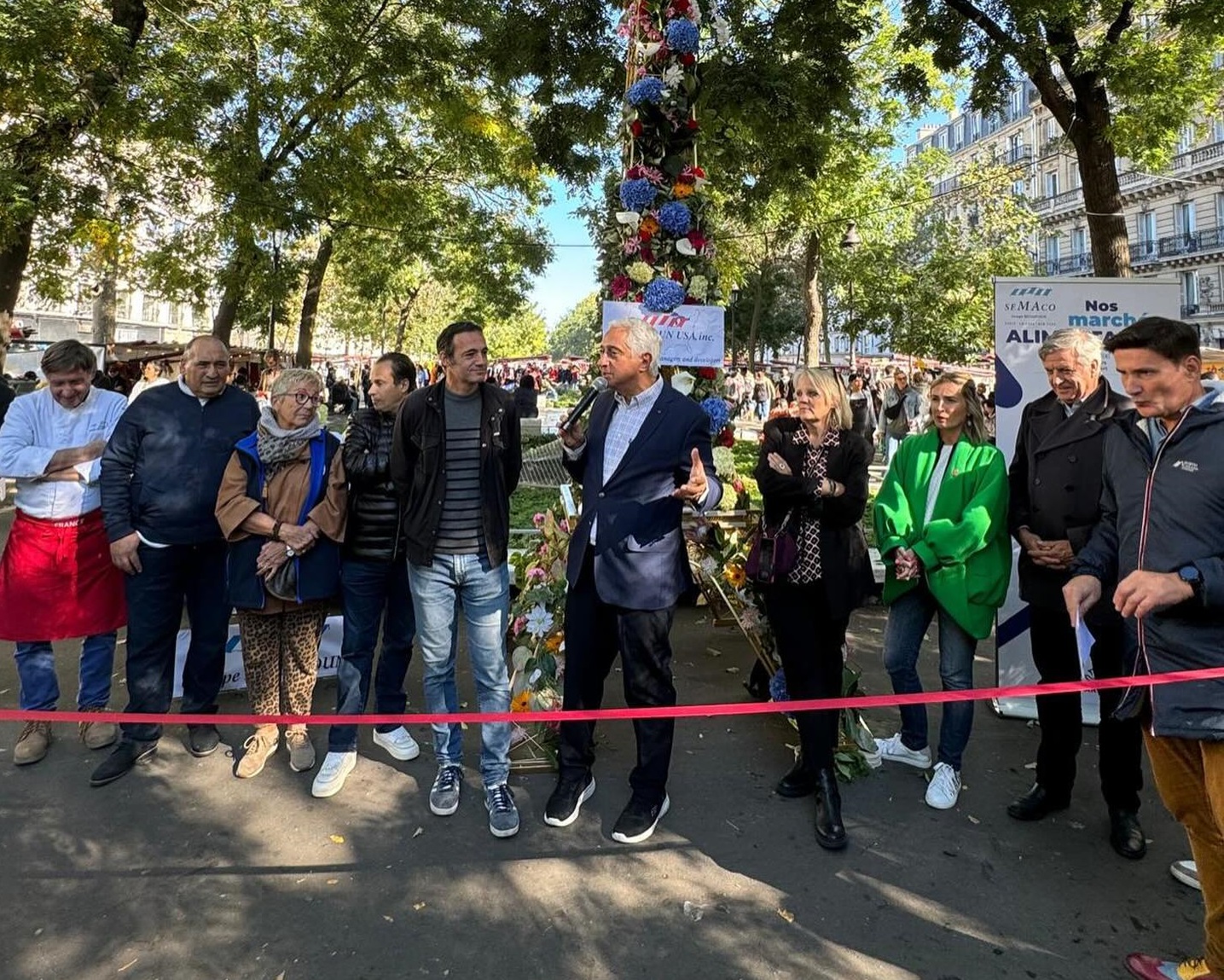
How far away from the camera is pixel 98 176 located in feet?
32.5

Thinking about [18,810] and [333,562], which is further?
[333,562]

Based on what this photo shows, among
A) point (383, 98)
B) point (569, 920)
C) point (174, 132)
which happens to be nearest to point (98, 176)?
Result: point (174, 132)

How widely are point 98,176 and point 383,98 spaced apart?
380 centimetres

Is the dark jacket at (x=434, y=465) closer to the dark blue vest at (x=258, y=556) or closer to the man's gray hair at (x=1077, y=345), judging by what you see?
the dark blue vest at (x=258, y=556)

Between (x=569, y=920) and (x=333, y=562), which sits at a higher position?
(x=333, y=562)

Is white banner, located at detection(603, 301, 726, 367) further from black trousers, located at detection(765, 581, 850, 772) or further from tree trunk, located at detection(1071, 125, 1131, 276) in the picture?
tree trunk, located at detection(1071, 125, 1131, 276)

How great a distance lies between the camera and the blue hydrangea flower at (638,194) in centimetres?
442

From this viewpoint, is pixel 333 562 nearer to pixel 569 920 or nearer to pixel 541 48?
pixel 569 920

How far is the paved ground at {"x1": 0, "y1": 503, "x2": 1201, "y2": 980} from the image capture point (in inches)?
94.9

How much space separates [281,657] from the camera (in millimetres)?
3752

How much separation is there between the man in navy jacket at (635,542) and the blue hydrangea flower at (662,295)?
4.27ft

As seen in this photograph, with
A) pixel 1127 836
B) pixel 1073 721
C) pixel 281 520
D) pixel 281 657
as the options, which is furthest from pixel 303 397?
pixel 1127 836

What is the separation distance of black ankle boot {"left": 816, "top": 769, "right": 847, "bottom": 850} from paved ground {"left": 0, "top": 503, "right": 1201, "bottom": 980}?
2.3 inches

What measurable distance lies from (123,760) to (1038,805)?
13.2 feet
